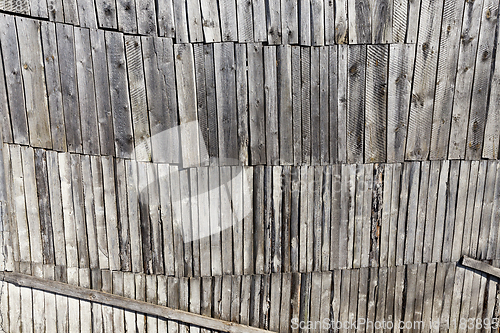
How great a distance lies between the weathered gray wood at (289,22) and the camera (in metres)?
2.98

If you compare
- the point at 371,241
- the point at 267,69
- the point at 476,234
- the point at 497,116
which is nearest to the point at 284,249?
the point at 371,241

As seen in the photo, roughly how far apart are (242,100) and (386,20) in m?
1.50

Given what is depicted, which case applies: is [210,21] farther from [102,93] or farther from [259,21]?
[102,93]

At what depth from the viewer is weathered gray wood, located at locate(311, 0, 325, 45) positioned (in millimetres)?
2992

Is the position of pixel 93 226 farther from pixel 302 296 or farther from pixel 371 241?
pixel 371 241

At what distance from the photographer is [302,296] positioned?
3549 millimetres

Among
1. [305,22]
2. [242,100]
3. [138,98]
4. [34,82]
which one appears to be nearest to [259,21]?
[305,22]

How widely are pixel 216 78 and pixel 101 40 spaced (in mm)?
1053

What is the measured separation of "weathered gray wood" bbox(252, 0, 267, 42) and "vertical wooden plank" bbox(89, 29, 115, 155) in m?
1.34

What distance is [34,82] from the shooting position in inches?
121

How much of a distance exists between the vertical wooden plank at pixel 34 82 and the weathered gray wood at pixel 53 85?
39mm

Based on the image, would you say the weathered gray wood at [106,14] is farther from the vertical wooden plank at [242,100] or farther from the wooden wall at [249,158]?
the vertical wooden plank at [242,100]

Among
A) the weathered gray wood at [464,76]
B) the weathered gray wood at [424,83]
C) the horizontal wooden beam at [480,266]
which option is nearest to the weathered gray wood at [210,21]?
the weathered gray wood at [424,83]

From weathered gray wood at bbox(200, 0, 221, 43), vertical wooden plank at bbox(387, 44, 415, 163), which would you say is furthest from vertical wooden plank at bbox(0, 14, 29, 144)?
vertical wooden plank at bbox(387, 44, 415, 163)
